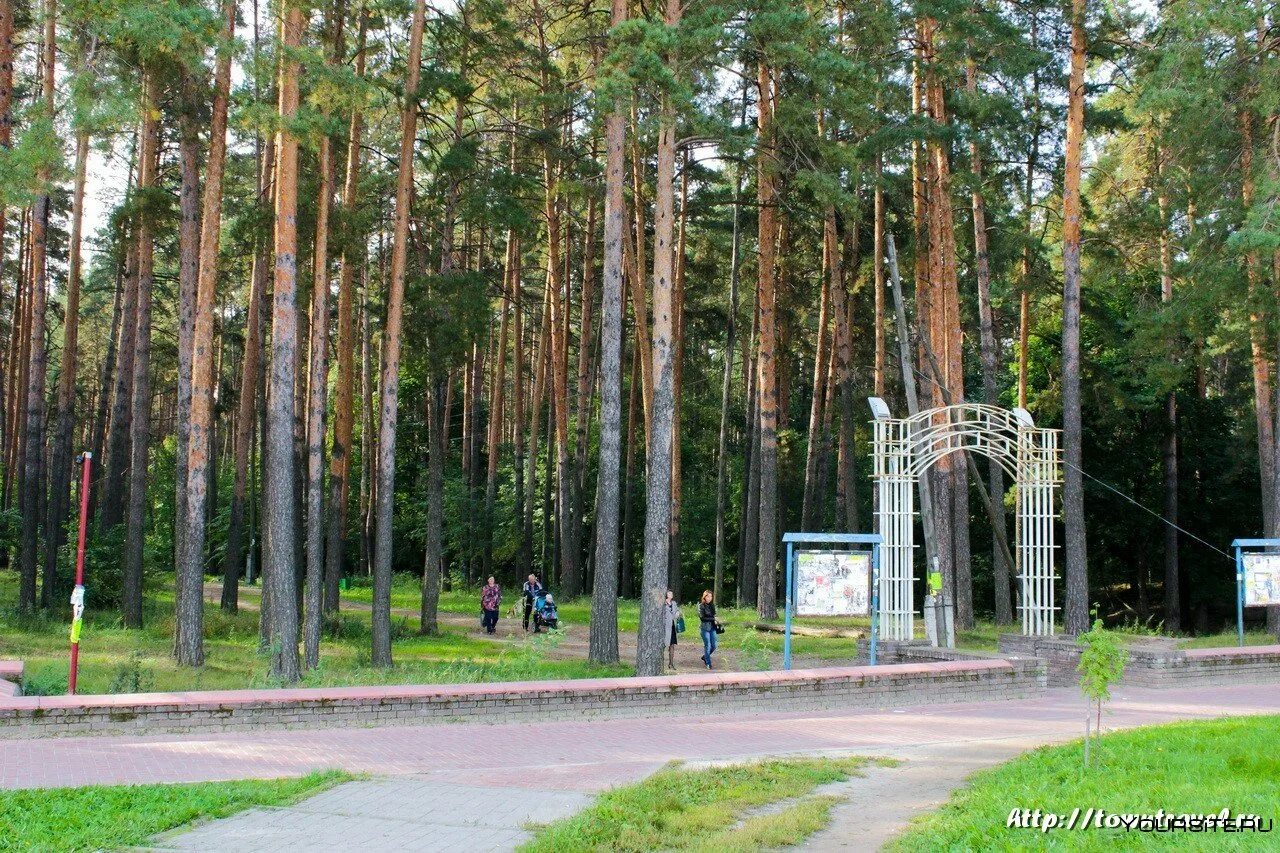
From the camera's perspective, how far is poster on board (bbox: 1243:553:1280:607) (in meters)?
18.8

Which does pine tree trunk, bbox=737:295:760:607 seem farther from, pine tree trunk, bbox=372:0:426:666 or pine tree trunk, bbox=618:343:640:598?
pine tree trunk, bbox=372:0:426:666

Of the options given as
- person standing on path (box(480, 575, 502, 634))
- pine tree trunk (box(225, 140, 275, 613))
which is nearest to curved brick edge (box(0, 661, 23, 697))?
pine tree trunk (box(225, 140, 275, 613))

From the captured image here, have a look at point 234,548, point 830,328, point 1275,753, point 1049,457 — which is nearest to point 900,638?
point 1049,457

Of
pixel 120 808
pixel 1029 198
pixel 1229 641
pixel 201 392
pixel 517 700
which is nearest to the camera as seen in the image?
pixel 120 808

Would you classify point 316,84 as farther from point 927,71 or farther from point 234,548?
point 234,548

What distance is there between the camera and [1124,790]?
25.7 ft

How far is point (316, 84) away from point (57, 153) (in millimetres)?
3337

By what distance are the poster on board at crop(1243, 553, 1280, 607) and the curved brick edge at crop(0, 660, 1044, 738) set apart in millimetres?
5953

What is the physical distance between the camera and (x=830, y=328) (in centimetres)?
3547

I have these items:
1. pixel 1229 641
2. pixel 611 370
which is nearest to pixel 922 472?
pixel 611 370

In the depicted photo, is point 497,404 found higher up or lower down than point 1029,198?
lower down

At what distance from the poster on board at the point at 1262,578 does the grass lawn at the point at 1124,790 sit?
9205 mm

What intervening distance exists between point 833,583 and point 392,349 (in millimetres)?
7931

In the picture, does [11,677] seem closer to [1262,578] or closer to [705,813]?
[705,813]
